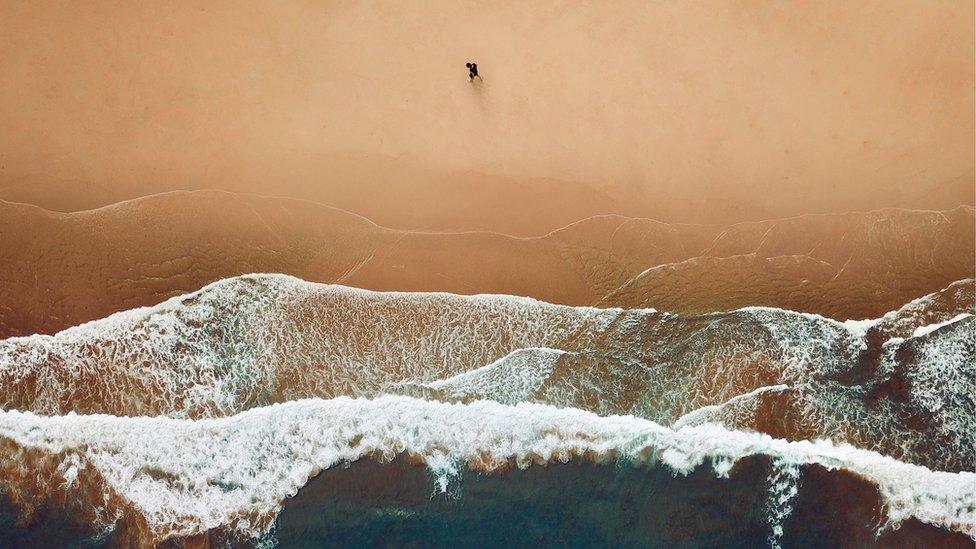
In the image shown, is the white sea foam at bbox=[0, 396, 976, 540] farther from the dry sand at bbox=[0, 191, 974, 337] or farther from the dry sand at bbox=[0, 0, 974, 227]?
the dry sand at bbox=[0, 0, 974, 227]

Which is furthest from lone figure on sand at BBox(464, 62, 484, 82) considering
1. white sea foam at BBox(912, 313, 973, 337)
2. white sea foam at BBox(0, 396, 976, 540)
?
white sea foam at BBox(912, 313, 973, 337)

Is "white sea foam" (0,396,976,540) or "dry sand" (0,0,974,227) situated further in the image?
"dry sand" (0,0,974,227)

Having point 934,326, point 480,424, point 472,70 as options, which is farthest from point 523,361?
point 934,326

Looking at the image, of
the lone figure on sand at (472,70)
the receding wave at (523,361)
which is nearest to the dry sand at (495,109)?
the lone figure on sand at (472,70)

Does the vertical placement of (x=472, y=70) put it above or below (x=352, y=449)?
above

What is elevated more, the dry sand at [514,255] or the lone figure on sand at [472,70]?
the lone figure on sand at [472,70]

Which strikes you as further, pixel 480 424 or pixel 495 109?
pixel 495 109

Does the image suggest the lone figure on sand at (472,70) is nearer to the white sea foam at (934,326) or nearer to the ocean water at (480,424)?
the ocean water at (480,424)

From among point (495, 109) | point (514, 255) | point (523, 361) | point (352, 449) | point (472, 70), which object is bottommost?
point (352, 449)

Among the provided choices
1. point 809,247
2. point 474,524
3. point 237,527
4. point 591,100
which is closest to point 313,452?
point 237,527

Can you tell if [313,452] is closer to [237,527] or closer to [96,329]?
[237,527]

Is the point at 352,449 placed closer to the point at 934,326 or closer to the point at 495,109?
the point at 495,109
